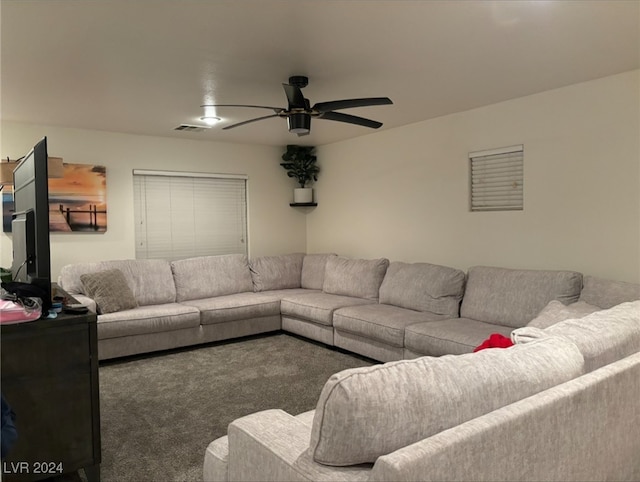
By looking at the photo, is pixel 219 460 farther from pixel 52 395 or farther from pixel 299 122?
pixel 299 122

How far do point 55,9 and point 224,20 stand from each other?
0.81 m

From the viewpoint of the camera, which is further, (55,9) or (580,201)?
(580,201)

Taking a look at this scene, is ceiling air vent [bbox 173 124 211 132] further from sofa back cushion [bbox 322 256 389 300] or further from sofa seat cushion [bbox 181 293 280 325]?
sofa back cushion [bbox 322 256 389 300]

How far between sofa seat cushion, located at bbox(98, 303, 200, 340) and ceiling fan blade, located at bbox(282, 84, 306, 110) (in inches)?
A: 97.4

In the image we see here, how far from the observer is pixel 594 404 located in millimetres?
1600

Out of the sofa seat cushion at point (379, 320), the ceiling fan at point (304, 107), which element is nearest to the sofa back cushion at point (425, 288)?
the sofa seat cushion at point (379, 320)

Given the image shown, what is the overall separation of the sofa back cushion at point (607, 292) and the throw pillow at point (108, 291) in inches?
156

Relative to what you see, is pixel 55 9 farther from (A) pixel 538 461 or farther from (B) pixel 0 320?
(A) pixel 538 461

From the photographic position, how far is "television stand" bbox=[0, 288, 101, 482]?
201 cm

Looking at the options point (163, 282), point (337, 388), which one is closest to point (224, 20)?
point (337, 388)

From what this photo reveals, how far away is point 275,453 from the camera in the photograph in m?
1.39

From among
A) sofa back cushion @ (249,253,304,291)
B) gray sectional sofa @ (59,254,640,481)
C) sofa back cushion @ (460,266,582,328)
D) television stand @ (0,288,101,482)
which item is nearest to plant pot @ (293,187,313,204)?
sofa back cushion @ (249,253,304,291)

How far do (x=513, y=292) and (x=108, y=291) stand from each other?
3639mm

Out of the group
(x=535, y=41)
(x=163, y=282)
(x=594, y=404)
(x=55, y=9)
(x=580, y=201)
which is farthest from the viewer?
(x=163, y=282)
